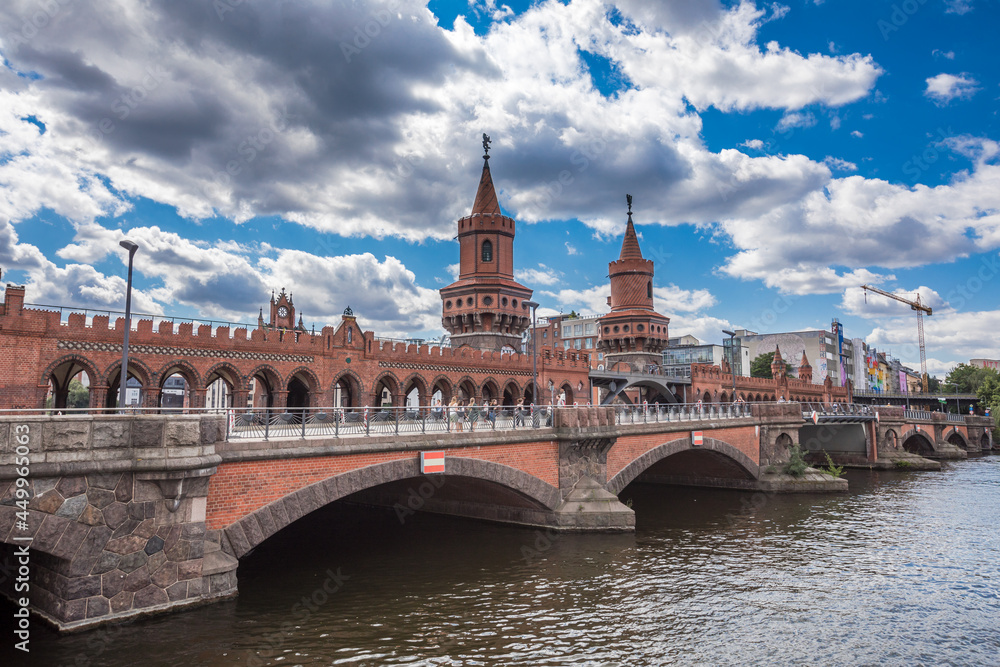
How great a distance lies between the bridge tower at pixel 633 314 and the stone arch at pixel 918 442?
2787cm

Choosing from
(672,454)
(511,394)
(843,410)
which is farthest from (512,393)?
(843,410)

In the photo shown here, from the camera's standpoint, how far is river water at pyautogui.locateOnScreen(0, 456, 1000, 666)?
12812 millimetres

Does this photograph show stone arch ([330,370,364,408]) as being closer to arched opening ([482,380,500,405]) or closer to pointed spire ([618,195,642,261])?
arched opening ([482,380,500,405])

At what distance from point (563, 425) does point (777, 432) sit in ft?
71.6

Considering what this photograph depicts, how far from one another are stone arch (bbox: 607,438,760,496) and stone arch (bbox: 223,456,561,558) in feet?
18.0

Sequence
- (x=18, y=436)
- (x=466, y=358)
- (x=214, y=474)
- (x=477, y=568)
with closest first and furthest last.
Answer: (x=18, y=436), (x=214, y=474), (x=477, y=568), (x=466, y=358)

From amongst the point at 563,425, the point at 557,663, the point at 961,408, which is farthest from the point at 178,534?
the point at 961,408

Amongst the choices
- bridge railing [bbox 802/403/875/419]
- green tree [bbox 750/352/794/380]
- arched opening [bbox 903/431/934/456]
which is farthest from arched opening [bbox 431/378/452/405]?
green tree [bbox 750/352/794/380]

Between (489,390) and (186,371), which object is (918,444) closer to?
(489,390)

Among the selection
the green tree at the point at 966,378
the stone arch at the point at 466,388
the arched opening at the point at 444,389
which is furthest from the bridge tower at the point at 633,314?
the green tree at the point at 966,378

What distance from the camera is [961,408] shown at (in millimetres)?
105688

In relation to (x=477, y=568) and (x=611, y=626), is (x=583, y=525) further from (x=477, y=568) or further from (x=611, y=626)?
(x=611, y=626)

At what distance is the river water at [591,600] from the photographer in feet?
42.0

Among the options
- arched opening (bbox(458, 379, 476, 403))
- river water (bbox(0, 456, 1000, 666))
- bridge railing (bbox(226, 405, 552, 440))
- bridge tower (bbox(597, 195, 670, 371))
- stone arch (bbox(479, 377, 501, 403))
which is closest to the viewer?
river water (bbox(0, 456, 1000, 666))
